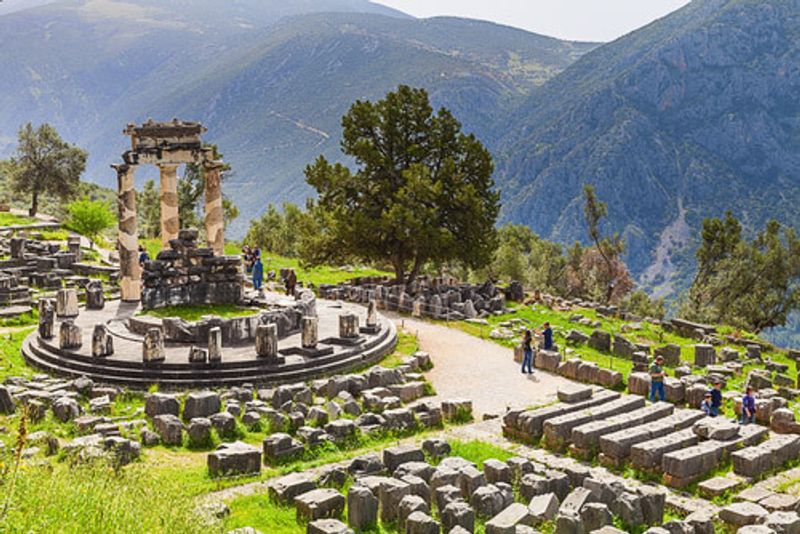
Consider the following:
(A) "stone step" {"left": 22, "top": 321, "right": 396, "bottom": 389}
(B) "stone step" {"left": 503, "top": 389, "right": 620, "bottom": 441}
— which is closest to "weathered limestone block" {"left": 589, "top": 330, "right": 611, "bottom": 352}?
(B) "stone step" {"left": 503, "top": 389, "right": 620, "bottom": 441}

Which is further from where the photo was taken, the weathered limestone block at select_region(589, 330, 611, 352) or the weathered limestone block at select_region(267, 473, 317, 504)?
the weathered limestone block at select_region(589, 330, 611, 352)

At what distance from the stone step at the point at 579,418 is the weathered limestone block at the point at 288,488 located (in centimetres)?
634

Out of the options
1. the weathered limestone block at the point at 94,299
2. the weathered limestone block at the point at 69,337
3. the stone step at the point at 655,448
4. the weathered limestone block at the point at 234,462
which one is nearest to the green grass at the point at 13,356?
the weathered limestone block at the point at 69,337

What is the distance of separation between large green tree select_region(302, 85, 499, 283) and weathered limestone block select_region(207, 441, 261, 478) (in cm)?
2260

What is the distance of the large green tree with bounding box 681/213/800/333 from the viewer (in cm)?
4981

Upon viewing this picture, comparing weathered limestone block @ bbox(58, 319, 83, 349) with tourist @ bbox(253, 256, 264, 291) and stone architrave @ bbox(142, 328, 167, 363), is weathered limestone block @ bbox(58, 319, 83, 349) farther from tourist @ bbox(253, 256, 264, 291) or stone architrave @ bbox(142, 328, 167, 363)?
tourist @ bbox(253, 256, 264, 291)

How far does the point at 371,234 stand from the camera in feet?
129

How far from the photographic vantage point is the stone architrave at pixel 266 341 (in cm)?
2416

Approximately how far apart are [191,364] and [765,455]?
592 inches

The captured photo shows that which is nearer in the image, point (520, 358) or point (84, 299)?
point (520, 358)

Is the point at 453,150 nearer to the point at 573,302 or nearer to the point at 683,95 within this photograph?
the point at 573,302

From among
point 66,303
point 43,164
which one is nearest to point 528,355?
point 66,303

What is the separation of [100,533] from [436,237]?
28.7 metres

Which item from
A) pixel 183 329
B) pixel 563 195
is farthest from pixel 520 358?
pixel 563 195
